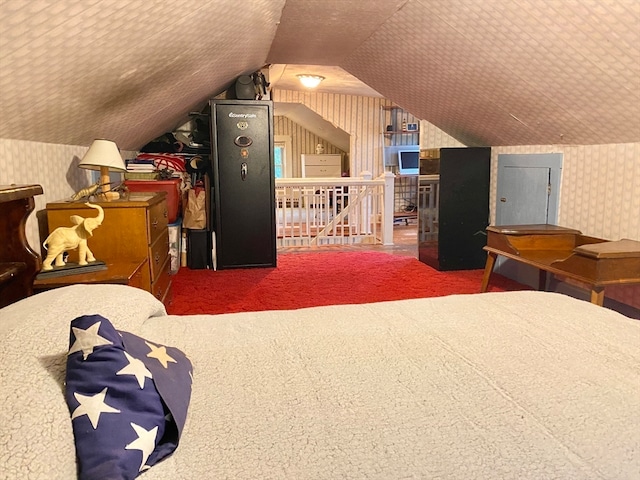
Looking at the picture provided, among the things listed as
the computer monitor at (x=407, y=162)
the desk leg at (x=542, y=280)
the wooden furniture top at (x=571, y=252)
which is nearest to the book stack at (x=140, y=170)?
the wooden furniture top at (x=571, y=252)

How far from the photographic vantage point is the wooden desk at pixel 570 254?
252 cm

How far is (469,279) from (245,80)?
2.81m

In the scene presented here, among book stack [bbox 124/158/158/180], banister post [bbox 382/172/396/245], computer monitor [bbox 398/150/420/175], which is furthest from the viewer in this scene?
computer monitor [bbox 398/150/420/175]

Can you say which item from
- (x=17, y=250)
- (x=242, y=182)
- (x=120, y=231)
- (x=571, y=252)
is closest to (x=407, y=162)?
(x=242, y=182)

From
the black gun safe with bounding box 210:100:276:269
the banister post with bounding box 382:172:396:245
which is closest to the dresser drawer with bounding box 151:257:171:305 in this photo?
the black gun safe with bounding box 210:100:276:269

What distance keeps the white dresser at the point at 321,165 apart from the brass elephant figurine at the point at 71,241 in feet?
26.2

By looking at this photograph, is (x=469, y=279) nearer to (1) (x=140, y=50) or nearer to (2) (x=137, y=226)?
(2) (x=137, y=226)

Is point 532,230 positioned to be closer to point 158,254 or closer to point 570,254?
point 570,254

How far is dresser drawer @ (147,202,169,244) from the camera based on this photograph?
2.62 meters

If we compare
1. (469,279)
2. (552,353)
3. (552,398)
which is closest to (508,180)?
(469,279)

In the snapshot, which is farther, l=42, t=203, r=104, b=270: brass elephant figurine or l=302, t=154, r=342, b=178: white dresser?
l=302, t=154, r=342, b=178: white dresser

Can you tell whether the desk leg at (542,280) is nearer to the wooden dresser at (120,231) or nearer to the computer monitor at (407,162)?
the wooden dresser at (120,231)

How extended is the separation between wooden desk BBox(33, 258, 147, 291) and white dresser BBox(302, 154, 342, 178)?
7873 millimetres

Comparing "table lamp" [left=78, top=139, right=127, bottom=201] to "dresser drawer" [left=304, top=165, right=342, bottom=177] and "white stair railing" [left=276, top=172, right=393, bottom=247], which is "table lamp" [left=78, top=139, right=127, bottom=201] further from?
"dresser drawer" [left=304, top=165, right=342, bottom=177]
